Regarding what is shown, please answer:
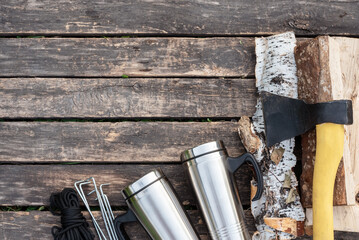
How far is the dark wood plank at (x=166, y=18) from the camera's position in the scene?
5.57 feet

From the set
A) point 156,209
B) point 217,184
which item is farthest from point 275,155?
point 156,209

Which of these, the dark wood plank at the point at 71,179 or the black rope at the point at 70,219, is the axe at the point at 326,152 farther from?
the black rope at the point at 70,219

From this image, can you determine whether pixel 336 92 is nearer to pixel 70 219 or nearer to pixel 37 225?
pixel 70 219

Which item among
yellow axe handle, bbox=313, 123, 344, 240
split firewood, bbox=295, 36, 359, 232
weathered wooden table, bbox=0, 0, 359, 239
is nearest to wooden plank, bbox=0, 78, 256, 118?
weathered wooden table, bbox=0, 0, 359, 239

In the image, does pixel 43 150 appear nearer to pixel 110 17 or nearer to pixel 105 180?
pixel 105 180

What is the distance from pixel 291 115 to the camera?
1462 millimetres

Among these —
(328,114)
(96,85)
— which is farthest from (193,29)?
(328,114)

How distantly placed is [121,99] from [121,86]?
60 millimetres

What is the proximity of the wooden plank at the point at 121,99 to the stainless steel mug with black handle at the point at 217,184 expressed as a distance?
0.93 feet

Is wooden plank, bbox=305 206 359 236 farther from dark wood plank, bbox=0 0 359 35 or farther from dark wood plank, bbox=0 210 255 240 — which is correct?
dark wood plank, bbox=0 0 359 35

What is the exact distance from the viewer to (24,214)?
1590mm

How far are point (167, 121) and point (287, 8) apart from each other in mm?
779

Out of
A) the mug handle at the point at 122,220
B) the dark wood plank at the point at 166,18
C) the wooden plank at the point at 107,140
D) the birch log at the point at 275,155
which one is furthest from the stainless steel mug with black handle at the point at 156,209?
the dark wood plank at the point at 166,18

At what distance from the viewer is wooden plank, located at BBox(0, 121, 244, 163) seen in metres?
1.62
